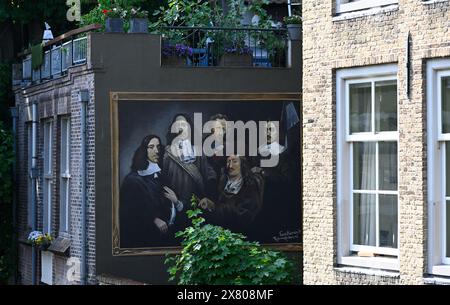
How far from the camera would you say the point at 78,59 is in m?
21.4

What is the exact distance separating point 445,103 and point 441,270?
193 cm

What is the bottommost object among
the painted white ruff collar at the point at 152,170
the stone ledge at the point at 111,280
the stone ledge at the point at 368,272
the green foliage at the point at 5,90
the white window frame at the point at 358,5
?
the stone ledge at the point at 111,280

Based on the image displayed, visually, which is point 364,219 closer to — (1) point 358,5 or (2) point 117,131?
(1) point 358,5

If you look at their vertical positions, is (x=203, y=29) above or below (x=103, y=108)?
above

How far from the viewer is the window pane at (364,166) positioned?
1553 centimetres

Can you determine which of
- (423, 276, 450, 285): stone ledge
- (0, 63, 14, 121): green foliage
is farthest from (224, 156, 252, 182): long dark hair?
(0, 63, 14, 121): green foliage

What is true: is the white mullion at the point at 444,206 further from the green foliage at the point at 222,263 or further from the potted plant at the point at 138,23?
the potted plant at the point at 138,23

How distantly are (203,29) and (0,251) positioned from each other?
8.54 m

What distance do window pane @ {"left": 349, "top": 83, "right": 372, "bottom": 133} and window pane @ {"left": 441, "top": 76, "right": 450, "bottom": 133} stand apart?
136 centimetres

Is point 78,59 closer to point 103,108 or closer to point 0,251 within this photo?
point 103,108

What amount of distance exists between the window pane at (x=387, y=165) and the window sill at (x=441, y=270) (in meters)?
1.23

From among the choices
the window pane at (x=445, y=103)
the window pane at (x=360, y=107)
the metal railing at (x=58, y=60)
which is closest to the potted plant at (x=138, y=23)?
the metal railing at (x=58, y=60)
